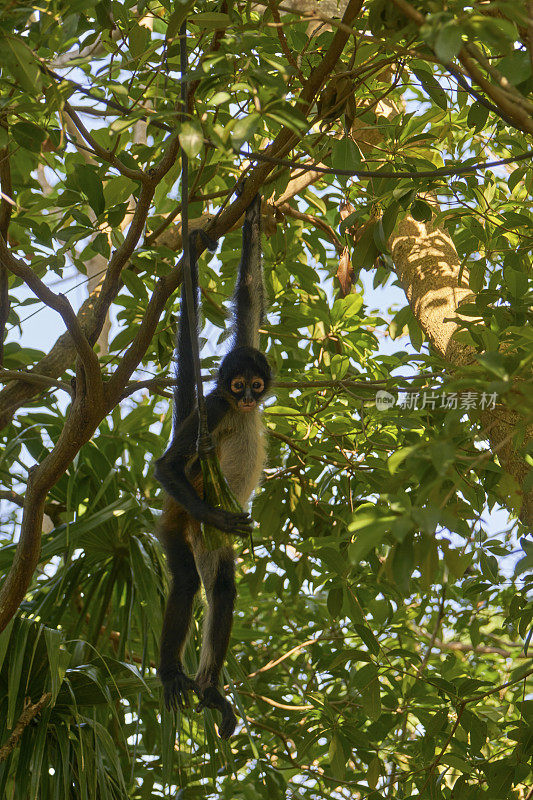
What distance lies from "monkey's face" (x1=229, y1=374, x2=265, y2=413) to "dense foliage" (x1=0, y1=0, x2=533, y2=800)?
0.72 ft

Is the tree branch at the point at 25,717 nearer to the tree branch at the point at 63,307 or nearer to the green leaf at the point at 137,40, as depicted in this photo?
the tree branch at the point at 63,307

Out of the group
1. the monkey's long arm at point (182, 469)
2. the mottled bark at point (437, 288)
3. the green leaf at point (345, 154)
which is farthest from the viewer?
the monkey's long arm at point (182, 469)

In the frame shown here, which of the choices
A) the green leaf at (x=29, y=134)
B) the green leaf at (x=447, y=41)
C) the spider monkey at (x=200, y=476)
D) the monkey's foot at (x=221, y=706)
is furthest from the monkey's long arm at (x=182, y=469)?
the green leaf at (x=447, y=41)

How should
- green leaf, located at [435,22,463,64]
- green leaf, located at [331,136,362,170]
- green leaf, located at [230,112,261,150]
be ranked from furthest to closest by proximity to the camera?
green leaf, located at [331,136,362,170], green leaf, located at [230,112,261,150], green leaf, located at [435,22,463,64]

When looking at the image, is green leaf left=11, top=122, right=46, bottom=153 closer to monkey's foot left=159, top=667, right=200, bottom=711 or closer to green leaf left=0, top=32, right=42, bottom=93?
green leaf left=0, top=32, right=42, bottom=93

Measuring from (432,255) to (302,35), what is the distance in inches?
46.6

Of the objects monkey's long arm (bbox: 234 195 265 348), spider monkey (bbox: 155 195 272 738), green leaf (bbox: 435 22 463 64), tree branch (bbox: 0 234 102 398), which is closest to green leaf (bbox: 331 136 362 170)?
spider monkey (bbox: 155 195 272 738)

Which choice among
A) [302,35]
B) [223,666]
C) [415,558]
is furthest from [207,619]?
[302,35]

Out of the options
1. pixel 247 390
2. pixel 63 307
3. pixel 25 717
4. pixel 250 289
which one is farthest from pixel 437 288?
pixel 25 717

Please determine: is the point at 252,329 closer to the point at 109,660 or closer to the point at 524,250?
the point at 524,250

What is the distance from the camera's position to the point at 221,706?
317 cm

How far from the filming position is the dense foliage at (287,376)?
6.39 feet

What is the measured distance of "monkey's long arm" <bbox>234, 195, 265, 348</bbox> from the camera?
11.2 feet

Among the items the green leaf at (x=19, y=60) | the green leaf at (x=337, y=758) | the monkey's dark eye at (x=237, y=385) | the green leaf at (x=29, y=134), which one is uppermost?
the monkey's dark eye at (x=237, y=385)
